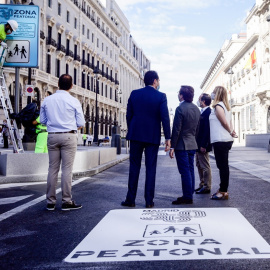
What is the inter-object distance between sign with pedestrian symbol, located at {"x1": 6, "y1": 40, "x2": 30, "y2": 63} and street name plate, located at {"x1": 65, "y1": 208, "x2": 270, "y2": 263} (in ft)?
22.4

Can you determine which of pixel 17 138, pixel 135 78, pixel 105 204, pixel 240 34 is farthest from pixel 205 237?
pixel 135 78

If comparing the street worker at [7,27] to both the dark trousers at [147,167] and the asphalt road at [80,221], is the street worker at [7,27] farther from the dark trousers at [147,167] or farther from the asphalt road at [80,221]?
the dark trousers at [147,167]

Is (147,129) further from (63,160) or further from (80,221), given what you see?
(80,221)

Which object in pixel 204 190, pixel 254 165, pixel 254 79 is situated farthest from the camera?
pixel 254 79

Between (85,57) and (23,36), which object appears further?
(85,57)

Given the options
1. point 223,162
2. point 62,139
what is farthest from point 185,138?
point 62,139

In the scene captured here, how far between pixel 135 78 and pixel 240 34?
26.2 metres

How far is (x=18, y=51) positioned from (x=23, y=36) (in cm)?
44

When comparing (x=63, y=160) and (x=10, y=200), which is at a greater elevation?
(x=63, y=160)

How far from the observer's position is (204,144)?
6562 millimetres

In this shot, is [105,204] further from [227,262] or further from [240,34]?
[240,34]

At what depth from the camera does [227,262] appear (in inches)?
112

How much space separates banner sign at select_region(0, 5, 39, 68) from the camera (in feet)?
34.1

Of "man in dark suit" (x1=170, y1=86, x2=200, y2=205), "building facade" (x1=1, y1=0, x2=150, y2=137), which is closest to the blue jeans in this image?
"man in dark suit" (x1=170, y1=86, x2=200, y2=205)
